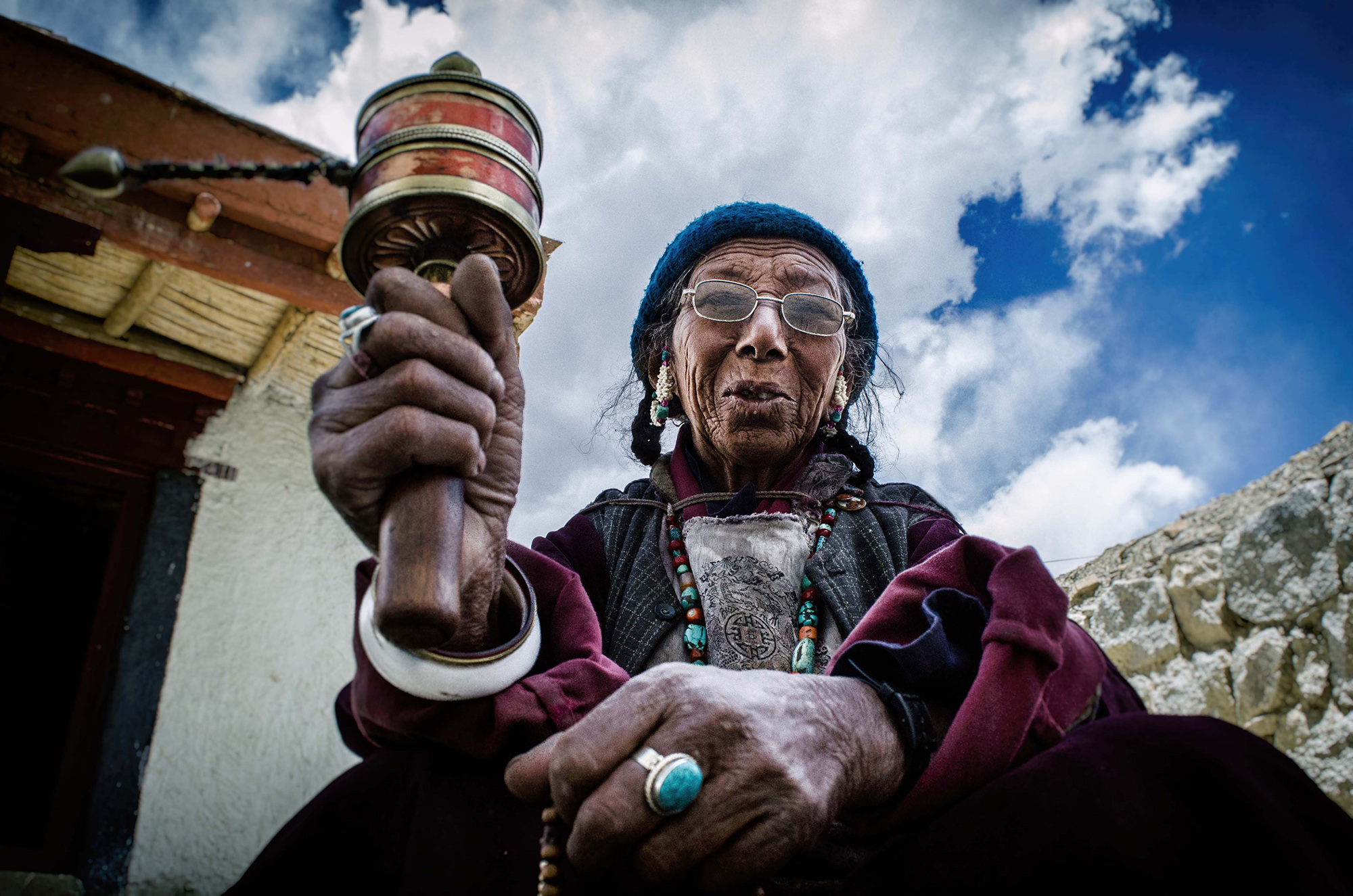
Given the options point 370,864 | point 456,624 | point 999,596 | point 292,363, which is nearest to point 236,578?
point 292,363

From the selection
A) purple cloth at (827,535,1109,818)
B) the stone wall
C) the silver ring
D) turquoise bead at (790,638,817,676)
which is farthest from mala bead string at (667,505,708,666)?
the stone wall

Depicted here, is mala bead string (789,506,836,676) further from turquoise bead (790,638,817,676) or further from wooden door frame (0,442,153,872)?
wooden door frame (0,442,153,872)

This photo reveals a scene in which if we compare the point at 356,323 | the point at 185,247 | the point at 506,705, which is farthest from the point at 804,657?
the point at 185,247

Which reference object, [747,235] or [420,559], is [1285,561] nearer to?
[747,235]

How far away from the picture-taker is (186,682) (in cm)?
381

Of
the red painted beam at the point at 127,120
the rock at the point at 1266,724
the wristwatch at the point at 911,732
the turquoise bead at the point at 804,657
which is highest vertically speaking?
the red painted beam at the point at 127,120

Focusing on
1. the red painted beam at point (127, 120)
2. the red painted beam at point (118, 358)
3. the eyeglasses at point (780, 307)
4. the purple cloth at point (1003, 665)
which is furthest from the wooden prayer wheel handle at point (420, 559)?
the red painted beam at point (118, 358)

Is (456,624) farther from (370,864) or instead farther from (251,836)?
(251,836)

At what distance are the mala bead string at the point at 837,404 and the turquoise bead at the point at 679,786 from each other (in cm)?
161

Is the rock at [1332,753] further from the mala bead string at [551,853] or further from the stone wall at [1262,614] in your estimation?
the mala bead string at [551,853]

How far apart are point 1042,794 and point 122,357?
484 centimetres

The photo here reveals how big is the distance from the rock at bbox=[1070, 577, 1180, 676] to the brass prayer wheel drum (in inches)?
202

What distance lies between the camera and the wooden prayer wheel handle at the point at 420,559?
1.08m

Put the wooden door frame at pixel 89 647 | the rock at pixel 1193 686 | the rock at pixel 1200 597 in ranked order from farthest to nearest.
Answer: the rock at pixel 1200 597, the rock at pixel 1193 686, the wooden door frame at pixel 89 647
